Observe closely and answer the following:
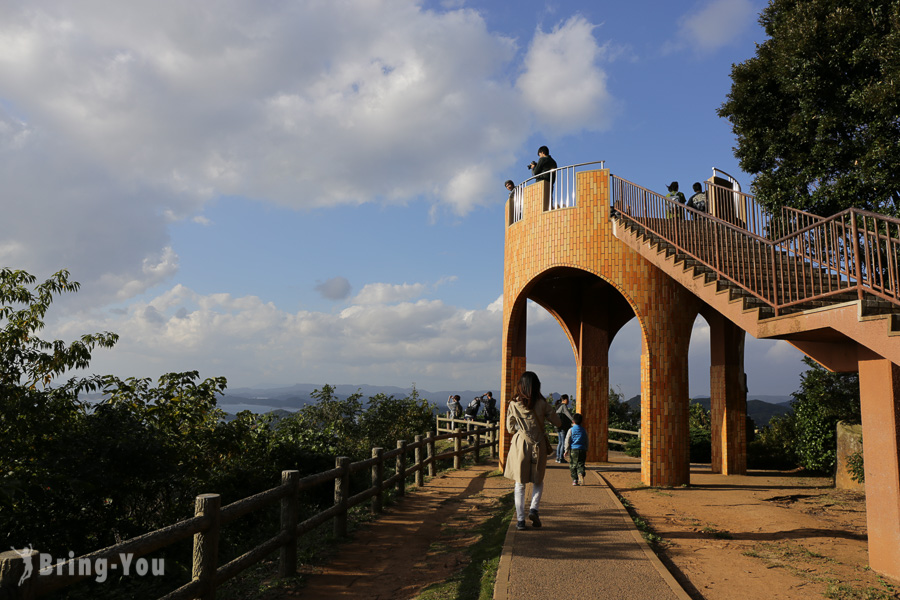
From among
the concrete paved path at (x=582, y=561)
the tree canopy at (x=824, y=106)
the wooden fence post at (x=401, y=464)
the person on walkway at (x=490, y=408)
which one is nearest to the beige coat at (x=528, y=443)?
the concrete paved path at (x=582, y=561)

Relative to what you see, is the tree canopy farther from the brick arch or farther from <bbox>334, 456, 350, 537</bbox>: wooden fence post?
<bbox>334, 456, 350, 537</bbox>: wooden fence post

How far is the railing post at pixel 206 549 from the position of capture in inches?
199

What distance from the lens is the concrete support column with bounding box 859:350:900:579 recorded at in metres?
6.41

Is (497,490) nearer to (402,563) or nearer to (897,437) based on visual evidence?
(402,563)

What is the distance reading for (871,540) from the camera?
666cm

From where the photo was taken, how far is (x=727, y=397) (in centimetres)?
1417

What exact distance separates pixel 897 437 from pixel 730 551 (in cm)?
234

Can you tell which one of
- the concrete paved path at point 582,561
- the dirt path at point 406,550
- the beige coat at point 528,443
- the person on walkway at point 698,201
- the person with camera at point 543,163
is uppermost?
the person with camera at point 543,163

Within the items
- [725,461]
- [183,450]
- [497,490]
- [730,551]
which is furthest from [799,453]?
[183,450]

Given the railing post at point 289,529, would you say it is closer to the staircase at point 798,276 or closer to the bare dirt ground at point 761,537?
the bare dirt ground at point 761,537

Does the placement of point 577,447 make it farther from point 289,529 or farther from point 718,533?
point 289,529

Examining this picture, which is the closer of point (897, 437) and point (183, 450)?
point (897, 437)

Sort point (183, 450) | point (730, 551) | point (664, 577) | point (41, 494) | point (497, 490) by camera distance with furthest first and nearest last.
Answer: point (497, 490)
point (183, 450)
point (730, 551)
point (41, 494)
point (664, 577)

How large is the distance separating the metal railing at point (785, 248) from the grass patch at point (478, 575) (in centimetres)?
496
